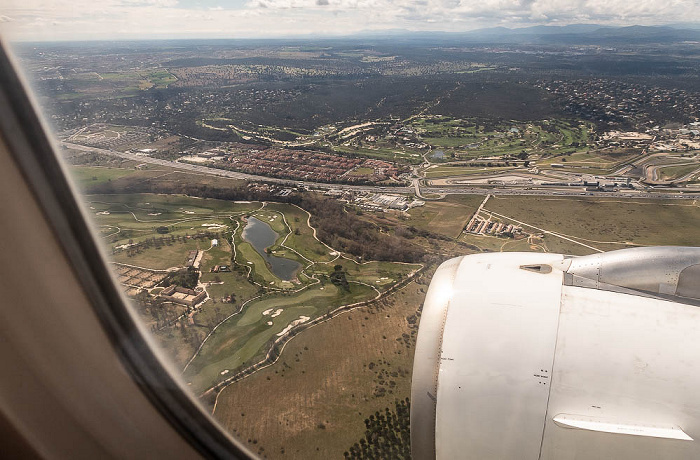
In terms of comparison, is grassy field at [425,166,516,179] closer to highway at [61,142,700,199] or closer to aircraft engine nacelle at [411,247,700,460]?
highway at [61,142,700,199]

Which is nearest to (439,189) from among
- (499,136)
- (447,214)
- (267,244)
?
(447,214)

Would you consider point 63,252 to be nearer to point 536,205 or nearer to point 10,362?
point 10,362

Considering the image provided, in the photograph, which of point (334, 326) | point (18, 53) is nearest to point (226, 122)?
point (334, 326)

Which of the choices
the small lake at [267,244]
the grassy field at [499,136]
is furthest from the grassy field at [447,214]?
the grassy field at [499,136]

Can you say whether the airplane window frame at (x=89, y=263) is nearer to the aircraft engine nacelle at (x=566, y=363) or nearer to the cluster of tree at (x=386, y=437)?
the aircraft engine nacelle at (x=566, y=363)

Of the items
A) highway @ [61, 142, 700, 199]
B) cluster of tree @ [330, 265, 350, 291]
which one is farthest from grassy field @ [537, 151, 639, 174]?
cluster of tree @ [330, 265, 350, 291]

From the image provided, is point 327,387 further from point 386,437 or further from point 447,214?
point 447,214
